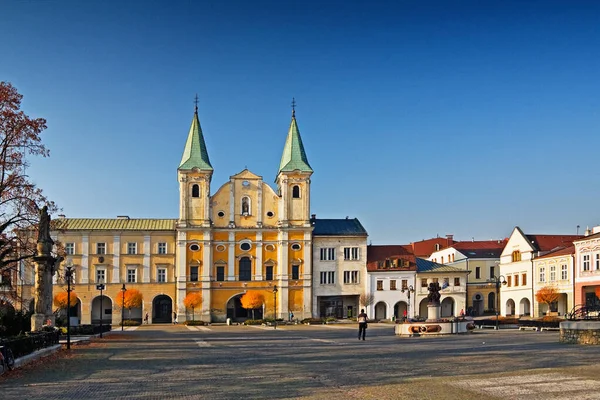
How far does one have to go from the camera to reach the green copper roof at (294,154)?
8238 cm

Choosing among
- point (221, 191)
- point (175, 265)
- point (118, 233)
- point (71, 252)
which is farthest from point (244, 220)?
point (71, 252)

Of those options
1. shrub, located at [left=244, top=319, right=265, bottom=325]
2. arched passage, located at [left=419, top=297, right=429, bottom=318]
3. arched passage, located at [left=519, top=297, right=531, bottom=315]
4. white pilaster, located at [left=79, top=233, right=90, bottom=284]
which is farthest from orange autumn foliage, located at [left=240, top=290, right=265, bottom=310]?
arched passage, located at [left=519, top=297, right=531, bottom=315]

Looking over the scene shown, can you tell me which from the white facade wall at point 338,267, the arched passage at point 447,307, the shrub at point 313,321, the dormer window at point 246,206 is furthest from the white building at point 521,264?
the dormer window at point 246,206

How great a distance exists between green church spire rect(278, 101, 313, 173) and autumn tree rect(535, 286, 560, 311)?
28.4 meters

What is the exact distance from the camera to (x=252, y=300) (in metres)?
78.1

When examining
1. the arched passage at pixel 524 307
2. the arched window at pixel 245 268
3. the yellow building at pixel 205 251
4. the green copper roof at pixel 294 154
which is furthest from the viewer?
the green copper roof at pixel 294 154

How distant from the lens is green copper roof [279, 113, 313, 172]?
82375 millimetres

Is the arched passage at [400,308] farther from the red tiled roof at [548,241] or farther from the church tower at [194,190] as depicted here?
the church tower at [194,190]

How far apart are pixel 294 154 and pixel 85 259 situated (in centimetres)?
2634

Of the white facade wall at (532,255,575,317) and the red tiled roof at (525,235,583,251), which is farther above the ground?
the red tiled roof at (525,235,583,251)

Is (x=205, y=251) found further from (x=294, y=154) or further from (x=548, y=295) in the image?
(x=548, y=295)

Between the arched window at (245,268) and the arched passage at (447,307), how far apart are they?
23126mm

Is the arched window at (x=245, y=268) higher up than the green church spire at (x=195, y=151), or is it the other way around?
the green church spire at (x=195, y=151)

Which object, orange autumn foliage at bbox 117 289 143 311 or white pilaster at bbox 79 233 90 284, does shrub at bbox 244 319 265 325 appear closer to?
orange autumn foliage at bbox 117 289 143 311
